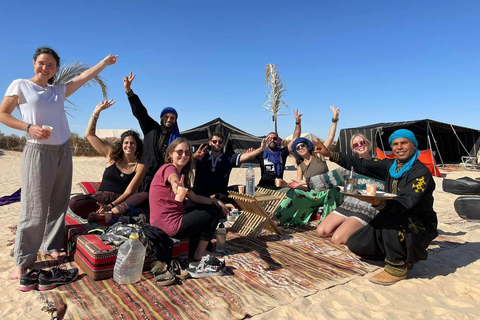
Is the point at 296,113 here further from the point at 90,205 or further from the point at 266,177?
the point at 90,205

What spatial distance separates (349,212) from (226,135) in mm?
12955

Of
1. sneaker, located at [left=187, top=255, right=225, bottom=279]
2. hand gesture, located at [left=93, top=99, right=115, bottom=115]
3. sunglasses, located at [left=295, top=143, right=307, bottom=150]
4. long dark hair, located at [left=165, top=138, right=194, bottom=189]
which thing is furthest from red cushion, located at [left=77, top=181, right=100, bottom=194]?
sunglasses, located at [left=295, top=143, right=307, bottom=150]

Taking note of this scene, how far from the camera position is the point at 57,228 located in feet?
11.5

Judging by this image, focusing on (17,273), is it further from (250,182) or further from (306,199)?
(306,199)

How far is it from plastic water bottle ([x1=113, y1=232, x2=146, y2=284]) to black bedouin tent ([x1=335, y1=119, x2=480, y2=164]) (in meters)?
16.0

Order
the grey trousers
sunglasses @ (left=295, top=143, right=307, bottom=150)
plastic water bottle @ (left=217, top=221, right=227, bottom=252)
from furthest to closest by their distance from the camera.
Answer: sunglasses @ (left=295, top=143, right=307, bottom=150)
plastic water bottle @ (left=217, top=221, right=227, bottom=252)
the grey trousers

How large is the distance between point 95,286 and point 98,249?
36 centimetres

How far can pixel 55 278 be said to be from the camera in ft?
9.75

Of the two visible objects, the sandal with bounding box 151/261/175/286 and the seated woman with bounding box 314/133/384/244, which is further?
the seated woman with bounding box 314/133/384/244

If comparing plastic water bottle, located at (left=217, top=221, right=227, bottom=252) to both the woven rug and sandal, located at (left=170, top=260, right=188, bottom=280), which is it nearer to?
the woven rug

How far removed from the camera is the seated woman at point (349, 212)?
4.46 m

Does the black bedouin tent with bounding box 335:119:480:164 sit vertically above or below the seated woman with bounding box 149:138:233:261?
above

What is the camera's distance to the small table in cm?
449

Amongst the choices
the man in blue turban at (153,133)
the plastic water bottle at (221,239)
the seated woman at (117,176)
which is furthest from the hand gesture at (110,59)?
the plastic water bottle at (221,239)
